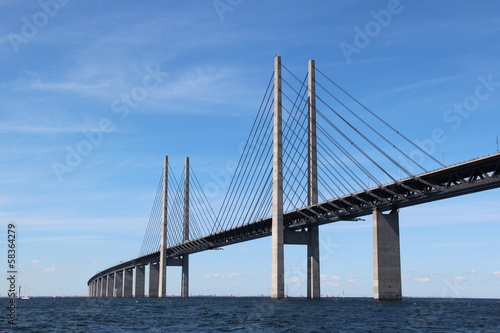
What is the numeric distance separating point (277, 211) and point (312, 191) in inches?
208

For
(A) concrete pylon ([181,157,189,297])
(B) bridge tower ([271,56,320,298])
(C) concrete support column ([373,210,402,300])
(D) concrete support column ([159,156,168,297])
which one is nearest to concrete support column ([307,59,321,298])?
(B) bridge tower ([271,56,320,298])

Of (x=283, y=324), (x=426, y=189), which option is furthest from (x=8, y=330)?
(x=426, y=189)

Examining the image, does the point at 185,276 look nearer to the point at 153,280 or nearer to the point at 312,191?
the point at 153,280

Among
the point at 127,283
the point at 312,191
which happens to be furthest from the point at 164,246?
the point at 312,191

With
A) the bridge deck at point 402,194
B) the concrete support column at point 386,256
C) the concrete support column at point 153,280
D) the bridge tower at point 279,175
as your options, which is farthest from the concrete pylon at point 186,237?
the concrete support column at point 386,256

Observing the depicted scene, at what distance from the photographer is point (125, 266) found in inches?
7279

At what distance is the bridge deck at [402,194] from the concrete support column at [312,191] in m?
2.35

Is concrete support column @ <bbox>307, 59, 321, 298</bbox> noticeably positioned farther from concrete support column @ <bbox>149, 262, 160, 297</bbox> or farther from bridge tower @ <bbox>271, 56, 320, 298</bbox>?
concrete support column @ <bbox>149, 262, 160, 297</bbox>

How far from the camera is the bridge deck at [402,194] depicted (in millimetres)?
54250

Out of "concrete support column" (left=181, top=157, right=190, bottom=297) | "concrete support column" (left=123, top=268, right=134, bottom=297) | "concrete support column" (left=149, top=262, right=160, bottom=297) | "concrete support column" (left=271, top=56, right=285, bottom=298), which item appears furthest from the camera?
"concrete support column" (left=123, top=268, right=134, bottom=297)

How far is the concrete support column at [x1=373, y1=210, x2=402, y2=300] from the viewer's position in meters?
65.4

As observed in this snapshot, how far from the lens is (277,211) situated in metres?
79.2

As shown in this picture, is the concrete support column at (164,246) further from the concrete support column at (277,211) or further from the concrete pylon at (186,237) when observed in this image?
the concrete support column at (277,211)

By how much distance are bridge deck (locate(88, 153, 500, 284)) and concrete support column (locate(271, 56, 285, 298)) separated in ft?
10.4
